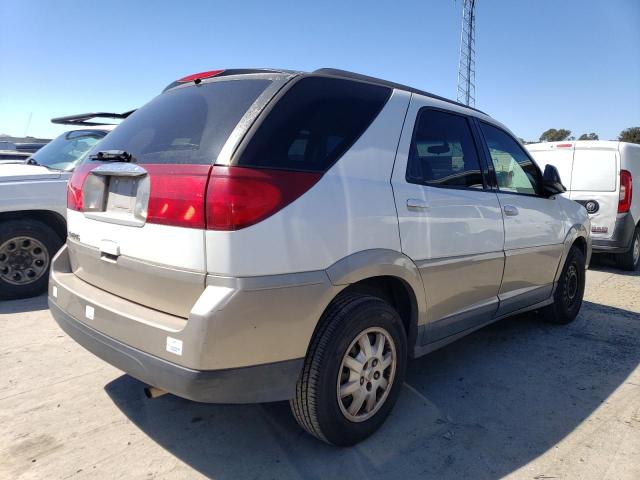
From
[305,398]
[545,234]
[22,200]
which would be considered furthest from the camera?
[22,200]

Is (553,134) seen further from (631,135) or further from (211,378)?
(211,378)

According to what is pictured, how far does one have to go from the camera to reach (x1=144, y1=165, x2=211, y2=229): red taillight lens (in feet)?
6.75

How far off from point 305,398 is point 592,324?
393 cm

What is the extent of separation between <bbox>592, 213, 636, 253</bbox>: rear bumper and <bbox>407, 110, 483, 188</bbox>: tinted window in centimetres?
511

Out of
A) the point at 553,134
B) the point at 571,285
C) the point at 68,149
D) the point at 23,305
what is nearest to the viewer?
the point at 23,305

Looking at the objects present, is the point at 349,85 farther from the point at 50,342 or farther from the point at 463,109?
the point at 50,342

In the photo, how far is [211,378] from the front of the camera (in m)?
2.03

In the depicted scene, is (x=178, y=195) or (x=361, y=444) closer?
(x=178, y=195)

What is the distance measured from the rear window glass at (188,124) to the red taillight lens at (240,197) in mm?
148

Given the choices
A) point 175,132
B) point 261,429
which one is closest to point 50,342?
point 261,429

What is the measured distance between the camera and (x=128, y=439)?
8.67ft

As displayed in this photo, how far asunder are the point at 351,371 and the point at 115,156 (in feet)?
5.40

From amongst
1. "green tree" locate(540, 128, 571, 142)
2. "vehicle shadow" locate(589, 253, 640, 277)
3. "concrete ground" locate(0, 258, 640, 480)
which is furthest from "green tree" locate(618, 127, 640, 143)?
"concrete ground" locate(0, 258, 640, 480)

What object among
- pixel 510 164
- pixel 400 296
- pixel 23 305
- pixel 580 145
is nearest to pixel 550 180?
pixel 510 164
